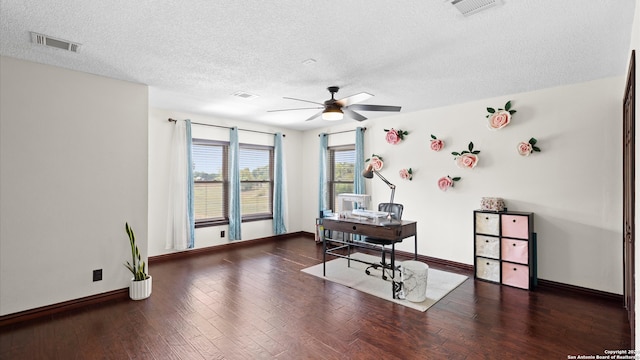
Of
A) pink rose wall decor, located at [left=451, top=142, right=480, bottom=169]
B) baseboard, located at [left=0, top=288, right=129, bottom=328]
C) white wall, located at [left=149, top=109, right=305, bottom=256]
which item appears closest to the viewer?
baseboard, located at [left=0, top=288, right=129, bottom=328]

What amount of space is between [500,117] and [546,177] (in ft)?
3.08

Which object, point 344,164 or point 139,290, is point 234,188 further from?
point 139,290

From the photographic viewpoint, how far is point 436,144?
15.2ft

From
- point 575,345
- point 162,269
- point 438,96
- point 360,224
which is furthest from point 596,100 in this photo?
point 162,269

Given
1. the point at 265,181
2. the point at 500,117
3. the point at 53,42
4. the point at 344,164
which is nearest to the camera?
the point at 53,42

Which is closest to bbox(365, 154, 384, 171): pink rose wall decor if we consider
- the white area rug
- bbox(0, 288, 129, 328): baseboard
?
the white area rug

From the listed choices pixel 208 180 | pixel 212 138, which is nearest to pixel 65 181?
pixel 208 180

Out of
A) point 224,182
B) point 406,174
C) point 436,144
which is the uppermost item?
point 436,144

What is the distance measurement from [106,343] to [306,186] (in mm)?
4874

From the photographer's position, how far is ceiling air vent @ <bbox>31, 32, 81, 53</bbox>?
242 cm

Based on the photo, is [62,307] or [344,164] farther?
[344,164]

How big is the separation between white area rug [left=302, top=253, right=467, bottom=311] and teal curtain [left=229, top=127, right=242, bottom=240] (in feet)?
6.33

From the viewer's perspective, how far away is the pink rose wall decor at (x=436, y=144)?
4.61m

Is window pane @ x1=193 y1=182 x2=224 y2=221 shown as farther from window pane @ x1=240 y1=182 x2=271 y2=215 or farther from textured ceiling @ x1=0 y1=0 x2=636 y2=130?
textured ceiling @ x1=0 y1=0 x2=636 y2=130
